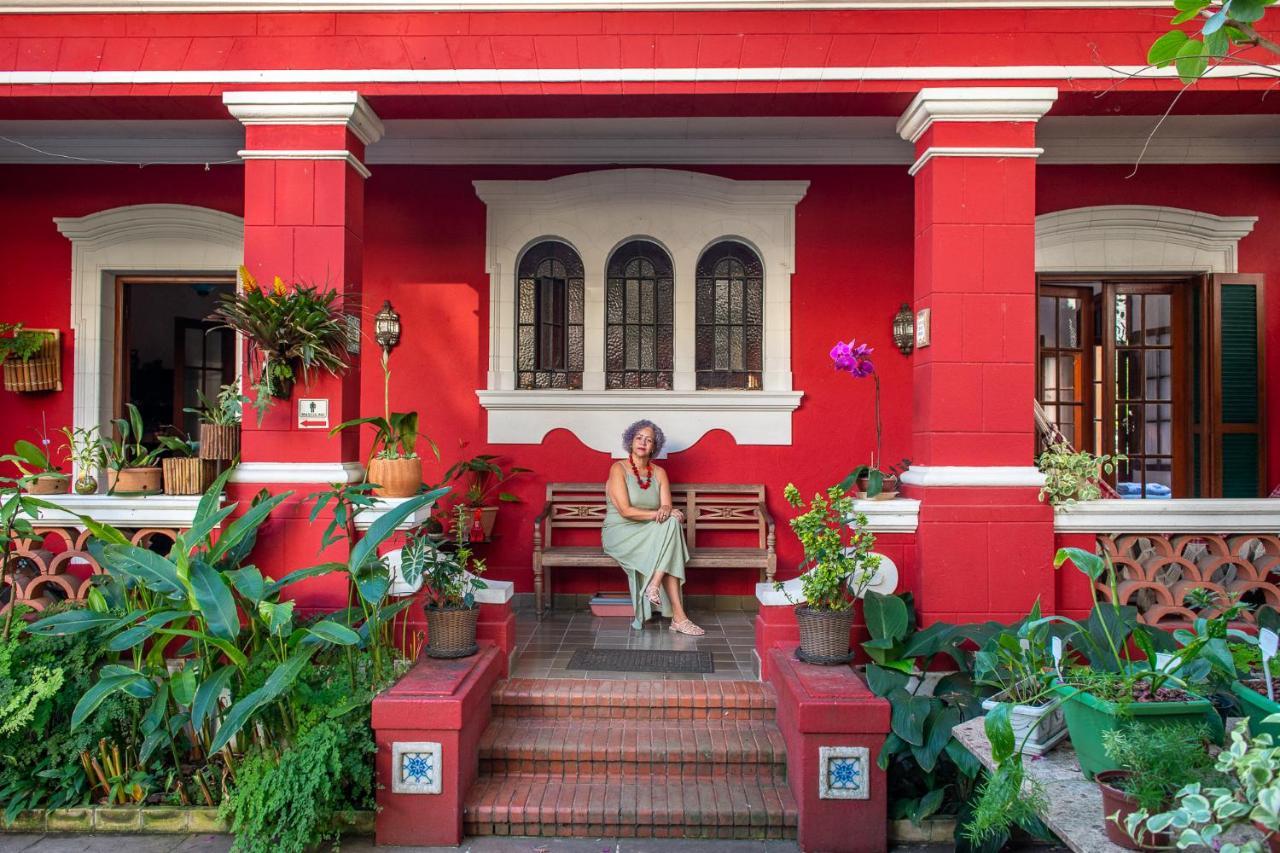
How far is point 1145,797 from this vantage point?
180 cm

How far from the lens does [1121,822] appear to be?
1.85 m

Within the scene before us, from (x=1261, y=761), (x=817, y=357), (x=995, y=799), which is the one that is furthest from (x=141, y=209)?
(x=1261, y=761)

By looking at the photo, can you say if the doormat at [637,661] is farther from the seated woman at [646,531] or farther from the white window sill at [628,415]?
the white window sill at [628,415]

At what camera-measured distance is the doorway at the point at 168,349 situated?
6543 millimetres

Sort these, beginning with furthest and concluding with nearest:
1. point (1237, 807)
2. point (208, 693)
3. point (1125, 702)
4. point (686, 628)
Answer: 1. point (686, 628)
2. point (208, 693)
3. point (1125, 702)
4. point (1237, 807)

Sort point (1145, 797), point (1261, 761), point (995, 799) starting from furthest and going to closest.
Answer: point (995, 799) < point (1145, 797) < point (1261, 761)

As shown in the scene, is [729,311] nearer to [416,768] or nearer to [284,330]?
[284,330]

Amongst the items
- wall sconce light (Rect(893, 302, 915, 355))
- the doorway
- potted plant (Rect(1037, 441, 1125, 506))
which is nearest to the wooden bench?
wall sconce light (Rect(893, 302, 915, 355))

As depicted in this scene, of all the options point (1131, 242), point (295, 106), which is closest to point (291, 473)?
point (295, 106)

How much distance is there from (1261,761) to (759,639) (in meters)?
Answer: 3.15

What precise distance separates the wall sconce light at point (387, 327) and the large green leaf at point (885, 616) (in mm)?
4029

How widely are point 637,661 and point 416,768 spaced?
5.24ft

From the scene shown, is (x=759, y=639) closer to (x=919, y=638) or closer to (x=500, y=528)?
(x=919, y=638)

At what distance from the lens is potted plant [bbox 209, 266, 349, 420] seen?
432cm
